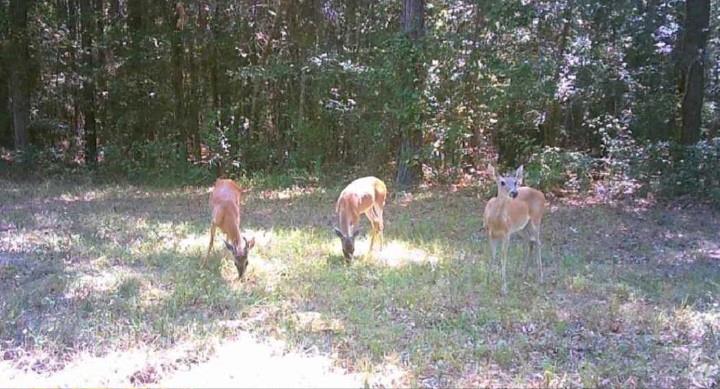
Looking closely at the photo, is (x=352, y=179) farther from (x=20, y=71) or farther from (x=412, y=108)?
(x=20, y=71)

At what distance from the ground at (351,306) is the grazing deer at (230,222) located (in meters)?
0.24

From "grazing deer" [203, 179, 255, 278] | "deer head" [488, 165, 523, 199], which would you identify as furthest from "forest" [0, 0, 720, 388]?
"deer head" [488, 165, 523, 199]

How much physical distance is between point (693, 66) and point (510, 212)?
7128 millimetres

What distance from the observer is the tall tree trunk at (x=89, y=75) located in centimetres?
1588

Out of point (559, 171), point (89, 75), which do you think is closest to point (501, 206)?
point (559, 171)

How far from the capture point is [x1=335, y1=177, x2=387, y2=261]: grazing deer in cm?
754

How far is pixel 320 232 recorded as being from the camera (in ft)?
30.0

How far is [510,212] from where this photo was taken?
698 centimetres

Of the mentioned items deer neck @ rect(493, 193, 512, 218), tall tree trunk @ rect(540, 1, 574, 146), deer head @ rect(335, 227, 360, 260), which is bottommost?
deer head @ rect(335, 227, 360, 260)

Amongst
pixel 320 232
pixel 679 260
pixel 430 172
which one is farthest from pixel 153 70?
pixel 679 260

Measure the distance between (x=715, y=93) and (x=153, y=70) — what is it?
470 inches

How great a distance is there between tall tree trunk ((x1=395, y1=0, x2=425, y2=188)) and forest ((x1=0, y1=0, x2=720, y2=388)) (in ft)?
0.14

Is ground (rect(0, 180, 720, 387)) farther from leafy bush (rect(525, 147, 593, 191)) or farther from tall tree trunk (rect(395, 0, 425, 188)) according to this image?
tall tree trunk (rect(395, 0, 425, 188))

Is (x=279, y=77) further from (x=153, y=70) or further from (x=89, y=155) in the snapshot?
(x=89, y=155)
